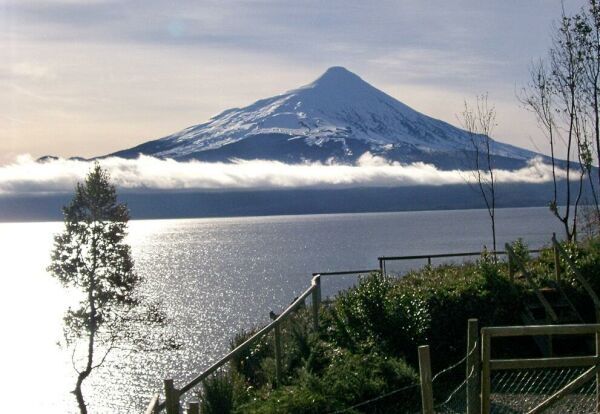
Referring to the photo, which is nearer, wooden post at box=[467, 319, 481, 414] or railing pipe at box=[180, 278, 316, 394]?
wooden post at box=[467, 319, 481, 414]

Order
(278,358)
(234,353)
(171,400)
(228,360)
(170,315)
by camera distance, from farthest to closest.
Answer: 1. (170,315)
2. (278,358)
3. (228,360)
4. (234,353)
5. (171,400)

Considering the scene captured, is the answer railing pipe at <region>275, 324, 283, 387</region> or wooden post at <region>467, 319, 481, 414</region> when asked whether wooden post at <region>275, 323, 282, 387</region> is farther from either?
wooden post at <region>467, 319, 481, 414</region>

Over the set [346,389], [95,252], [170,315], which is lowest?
[170,315]

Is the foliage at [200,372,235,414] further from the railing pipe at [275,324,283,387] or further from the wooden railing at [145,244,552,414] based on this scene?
the railing pipe at [275,324,283,387]

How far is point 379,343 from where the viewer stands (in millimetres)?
16266

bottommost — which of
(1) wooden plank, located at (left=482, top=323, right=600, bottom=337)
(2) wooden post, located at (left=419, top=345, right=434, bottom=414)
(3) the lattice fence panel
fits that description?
(3) the lattice fence panel

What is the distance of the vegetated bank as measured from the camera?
13.8 metres

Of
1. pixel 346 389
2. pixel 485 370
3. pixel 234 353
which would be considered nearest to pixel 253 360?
pixel 234 353

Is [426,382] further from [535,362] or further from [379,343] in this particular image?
[379,343]

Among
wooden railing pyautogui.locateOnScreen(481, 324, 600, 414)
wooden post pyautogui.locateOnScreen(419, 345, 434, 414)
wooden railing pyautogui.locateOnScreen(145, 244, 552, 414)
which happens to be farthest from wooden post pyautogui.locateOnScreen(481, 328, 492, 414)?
wooden railing pyautogui.locateOnScreen(145, 244, 552, 414)

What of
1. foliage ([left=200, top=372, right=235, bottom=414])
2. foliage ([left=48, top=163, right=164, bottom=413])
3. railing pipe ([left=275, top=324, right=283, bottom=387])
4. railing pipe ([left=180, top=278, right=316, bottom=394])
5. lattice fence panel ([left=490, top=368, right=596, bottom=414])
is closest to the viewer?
lattice fence panel ([left=490, top=368, right=596, bottom=414])

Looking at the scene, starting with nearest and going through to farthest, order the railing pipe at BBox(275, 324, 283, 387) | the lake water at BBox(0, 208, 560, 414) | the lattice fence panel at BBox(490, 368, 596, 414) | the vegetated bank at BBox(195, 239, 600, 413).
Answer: the lattice fence panel at BBox(490, 368, 596, 414) < the vegetated bank at BBox(195, 239, 600, 413) < the railing pipe at BBox(275, 324, 283, 387) < the lake water at BBox(0, 208, 560, 414)

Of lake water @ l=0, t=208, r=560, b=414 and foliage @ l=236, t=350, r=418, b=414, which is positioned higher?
foliage @ l=236, t=350, r=418, b=414

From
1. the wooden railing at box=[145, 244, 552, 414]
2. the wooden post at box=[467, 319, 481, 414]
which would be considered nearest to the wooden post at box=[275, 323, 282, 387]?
the wooden railing at box=[145, 244, 552, 414]
